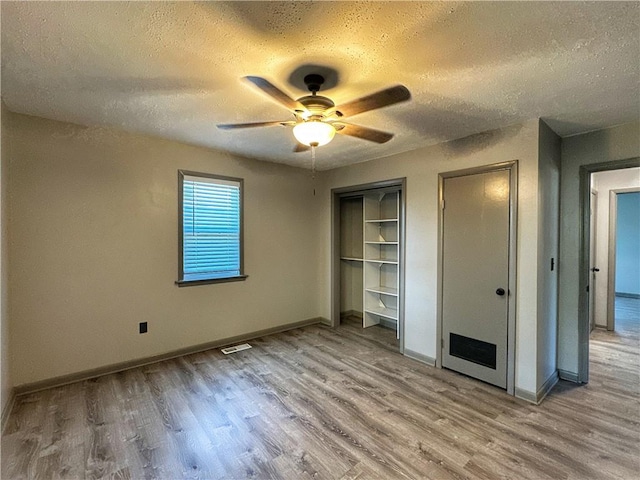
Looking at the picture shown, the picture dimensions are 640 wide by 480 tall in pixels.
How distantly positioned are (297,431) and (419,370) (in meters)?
1.56

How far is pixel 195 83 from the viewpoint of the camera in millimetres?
1991

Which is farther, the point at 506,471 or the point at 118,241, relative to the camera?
the point at 118,241

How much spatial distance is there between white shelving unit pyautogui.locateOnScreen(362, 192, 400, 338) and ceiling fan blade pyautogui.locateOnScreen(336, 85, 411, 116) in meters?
2.69

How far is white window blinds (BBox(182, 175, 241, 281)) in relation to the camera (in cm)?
351

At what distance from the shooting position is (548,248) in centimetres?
274

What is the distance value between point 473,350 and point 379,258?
81.0 inches

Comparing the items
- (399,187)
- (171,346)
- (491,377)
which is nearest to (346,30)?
(399,187)

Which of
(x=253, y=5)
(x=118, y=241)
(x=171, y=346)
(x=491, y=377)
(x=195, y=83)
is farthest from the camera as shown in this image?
(x=171, y=346)

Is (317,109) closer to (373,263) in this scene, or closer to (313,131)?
(313,131)

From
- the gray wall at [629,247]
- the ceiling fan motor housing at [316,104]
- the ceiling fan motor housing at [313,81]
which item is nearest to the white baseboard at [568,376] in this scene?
the ceiling fan motor housing at [316,104]

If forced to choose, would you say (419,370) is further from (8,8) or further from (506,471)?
(8,8)

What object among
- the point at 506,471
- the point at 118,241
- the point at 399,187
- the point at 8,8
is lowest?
the point at 506,471

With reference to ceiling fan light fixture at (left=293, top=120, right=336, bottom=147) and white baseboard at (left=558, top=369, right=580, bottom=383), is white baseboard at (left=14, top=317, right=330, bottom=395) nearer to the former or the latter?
ceiling fan light fixture at (left=293, top=120, right=336, bottom=147)

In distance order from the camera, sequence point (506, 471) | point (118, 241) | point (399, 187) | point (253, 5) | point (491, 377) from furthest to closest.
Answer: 1. point (399, 187)
2. point (118, 241)
3. point (491, 377)
4. point (506, 471)
5. point (253, 5)
